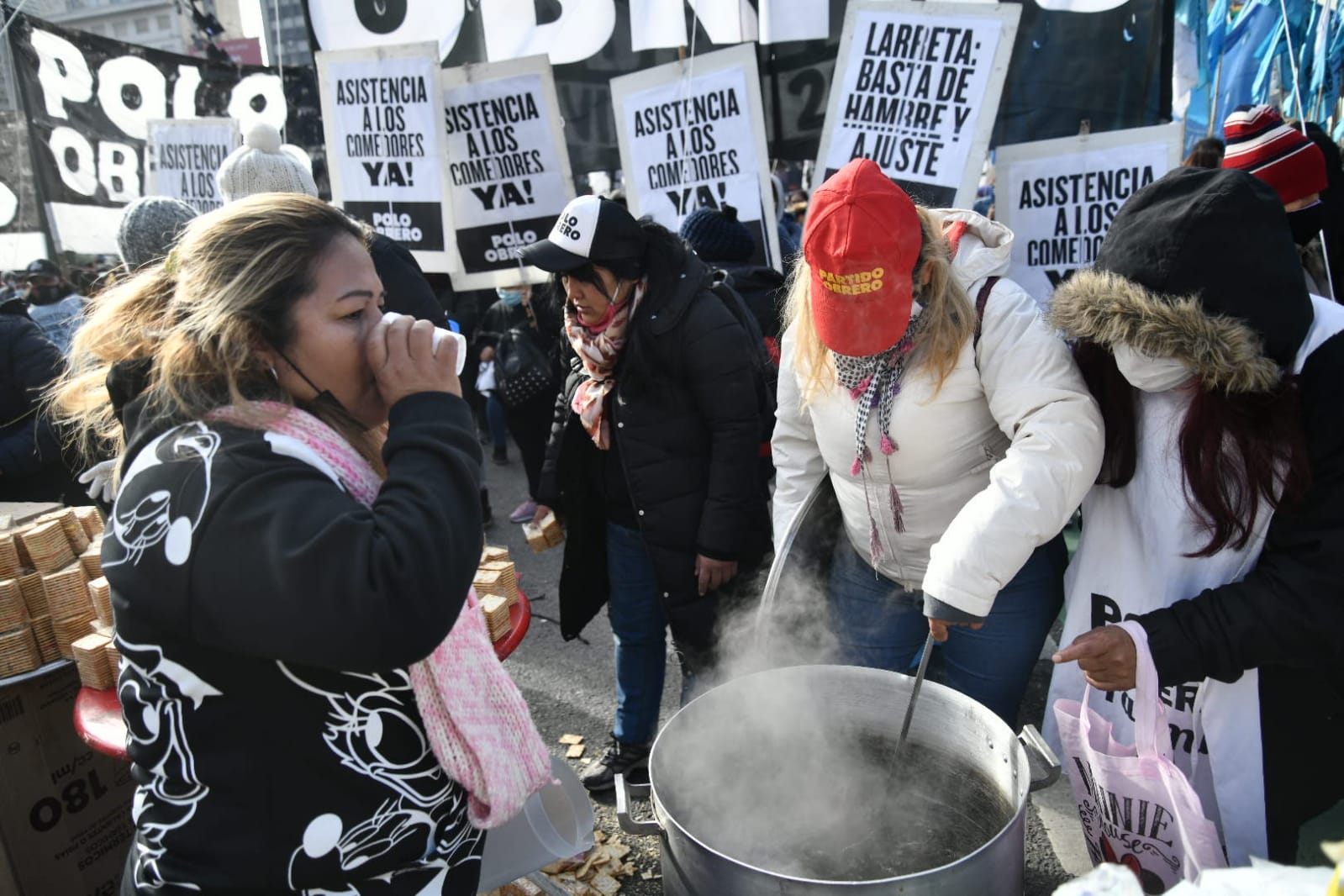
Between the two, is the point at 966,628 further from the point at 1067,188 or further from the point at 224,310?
the point at 1067,188

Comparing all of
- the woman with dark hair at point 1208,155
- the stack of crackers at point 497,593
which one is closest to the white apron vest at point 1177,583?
the stack of crackers at point 497,593

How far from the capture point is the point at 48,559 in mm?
2613

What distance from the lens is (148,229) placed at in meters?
2.69

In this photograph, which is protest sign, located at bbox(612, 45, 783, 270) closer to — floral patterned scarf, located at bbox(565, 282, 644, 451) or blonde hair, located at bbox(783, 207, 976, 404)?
floral patterned scarf, located at bbox(565, 282, 644, 451)

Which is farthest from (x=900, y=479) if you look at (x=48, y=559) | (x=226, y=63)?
(x=226, y=63)

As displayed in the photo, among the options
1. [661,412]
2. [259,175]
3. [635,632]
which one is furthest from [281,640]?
[259,175]

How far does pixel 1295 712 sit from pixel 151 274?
2.24m

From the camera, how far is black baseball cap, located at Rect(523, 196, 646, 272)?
2.81 metres

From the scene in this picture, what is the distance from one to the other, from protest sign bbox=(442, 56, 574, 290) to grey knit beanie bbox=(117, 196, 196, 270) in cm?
235

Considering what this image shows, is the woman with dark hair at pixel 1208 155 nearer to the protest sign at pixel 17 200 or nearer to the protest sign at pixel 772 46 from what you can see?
the protest sign at pixel 772 46

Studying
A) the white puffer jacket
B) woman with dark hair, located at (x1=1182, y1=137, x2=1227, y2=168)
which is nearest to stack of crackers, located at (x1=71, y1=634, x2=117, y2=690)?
the white puffer jacket

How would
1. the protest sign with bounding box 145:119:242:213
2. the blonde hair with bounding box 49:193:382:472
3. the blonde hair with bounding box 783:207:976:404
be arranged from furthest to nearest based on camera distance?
the protest sign with bounding box 145:119:242:213, the blonde hair with bounding box 783:207:976:404, the blonde hair with bounding box 49:193:382:472

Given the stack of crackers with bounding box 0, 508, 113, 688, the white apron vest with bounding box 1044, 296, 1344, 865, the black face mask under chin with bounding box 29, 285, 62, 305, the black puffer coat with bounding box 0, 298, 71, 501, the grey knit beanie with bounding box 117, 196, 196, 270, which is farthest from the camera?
the black face mask under chin with bounding box 29, 285, 62, 305

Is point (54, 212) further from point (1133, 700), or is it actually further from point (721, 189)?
point (1133, 700)
